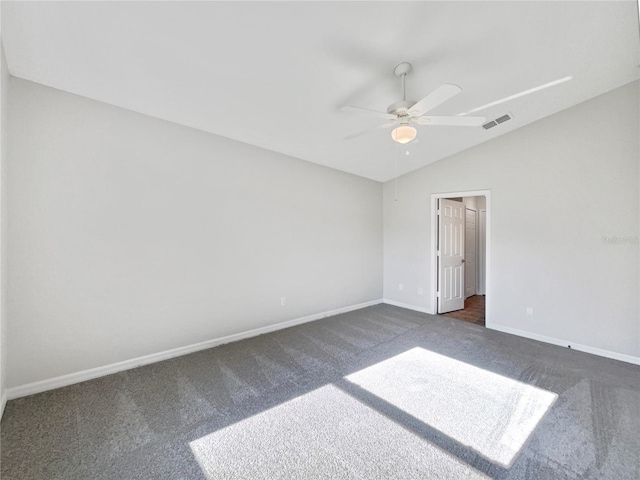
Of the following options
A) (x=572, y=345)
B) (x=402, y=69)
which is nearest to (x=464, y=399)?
(x=572, y=345)

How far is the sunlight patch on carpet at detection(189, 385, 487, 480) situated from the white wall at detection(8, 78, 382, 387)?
162cm

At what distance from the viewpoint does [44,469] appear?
1.58m

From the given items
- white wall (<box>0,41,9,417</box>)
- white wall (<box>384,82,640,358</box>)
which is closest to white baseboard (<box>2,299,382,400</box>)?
white wall (<box>0,41,9,417</box>)

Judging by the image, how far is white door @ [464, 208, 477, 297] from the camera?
6.13 meters

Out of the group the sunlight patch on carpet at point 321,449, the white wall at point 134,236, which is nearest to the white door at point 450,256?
the white wall at point 134,236

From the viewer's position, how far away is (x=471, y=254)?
20.5 ft

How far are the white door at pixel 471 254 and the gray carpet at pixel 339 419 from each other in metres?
3.04

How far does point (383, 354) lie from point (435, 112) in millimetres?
2833

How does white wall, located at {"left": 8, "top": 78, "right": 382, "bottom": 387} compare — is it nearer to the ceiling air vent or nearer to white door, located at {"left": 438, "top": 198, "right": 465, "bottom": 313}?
white door, located at {"left": 438, "top": 198, "right": 465, "bottom": 313}

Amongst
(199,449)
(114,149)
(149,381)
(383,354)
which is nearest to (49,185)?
(114,149)

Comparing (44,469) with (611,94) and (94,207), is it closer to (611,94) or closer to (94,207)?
(94,207)

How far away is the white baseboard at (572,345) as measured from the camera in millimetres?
3025

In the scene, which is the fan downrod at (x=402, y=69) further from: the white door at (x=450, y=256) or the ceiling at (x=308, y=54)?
the white door at (x=450, y=256)

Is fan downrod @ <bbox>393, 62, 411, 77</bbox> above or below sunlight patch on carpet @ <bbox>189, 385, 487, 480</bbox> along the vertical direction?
above
